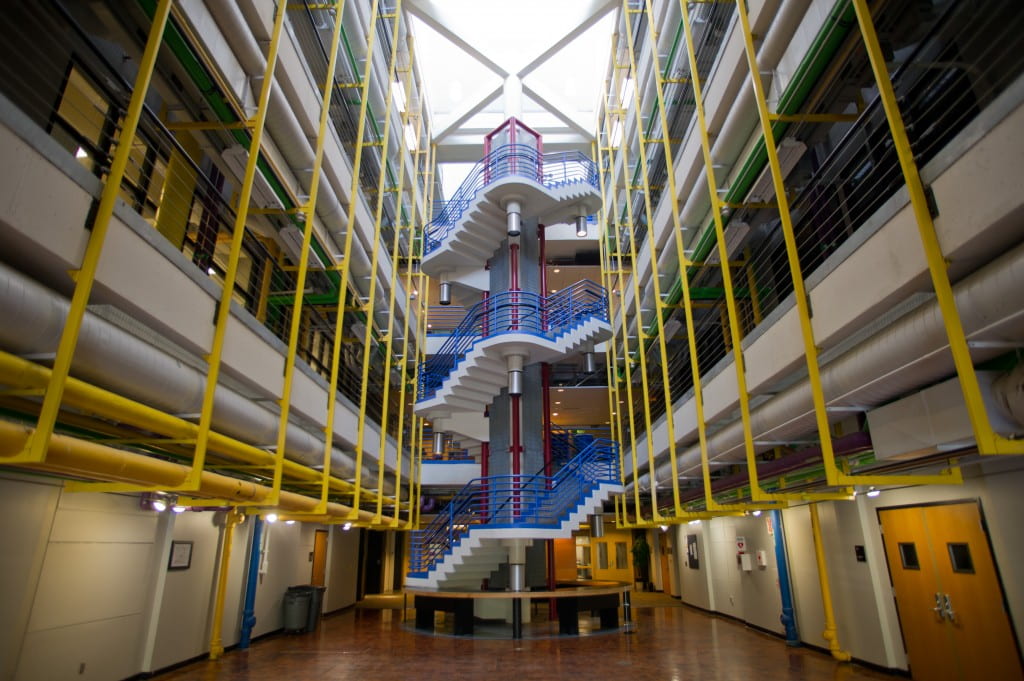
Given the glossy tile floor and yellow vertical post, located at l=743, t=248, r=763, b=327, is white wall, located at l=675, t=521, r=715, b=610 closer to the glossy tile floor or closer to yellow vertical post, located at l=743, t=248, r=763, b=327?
the glossy tile floor

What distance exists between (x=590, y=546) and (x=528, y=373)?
17.7 meters

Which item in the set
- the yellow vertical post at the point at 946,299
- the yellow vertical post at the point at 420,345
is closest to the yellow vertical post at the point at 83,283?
the yellow vertical post at the point at 946,299

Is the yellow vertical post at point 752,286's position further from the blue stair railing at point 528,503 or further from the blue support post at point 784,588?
the blue stair railing at point 528,503

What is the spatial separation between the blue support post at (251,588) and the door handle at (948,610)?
12.8 meters

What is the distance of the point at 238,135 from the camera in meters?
8.36

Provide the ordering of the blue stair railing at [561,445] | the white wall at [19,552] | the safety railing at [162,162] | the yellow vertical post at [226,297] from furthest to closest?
the blue stair railing at [561,445]
the white wall at [19,552]
the safety railing at [162,162]
the yellow vertical post at [226,297]

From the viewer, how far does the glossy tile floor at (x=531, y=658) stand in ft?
30.9

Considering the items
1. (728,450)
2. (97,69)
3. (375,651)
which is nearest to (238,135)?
(97,69)

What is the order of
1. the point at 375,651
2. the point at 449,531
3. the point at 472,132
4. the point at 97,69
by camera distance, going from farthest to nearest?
1. the point at 472,132
2. the point at 449,531
3. the point at 375,651
4. the point at 97,69

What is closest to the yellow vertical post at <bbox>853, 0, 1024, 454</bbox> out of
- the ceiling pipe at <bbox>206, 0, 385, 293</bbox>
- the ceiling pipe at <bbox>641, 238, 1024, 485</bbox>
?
the ceiling pipe at <bbox>641, 238, 1024, 485</bbox>

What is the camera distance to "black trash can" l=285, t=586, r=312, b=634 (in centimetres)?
1409

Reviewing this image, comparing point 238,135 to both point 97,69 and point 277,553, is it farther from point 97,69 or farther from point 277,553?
point 277,553

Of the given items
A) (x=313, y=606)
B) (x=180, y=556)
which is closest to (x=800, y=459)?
(x=180, y=556)

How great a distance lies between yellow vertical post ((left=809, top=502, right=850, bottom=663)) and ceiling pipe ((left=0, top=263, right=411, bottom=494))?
1031 centimetres
